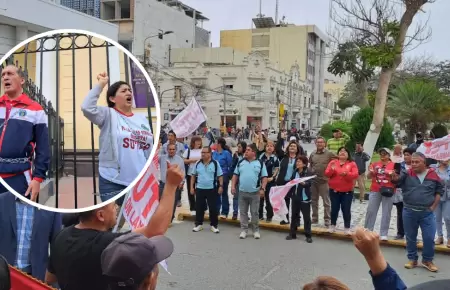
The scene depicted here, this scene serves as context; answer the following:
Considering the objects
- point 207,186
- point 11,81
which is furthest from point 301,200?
point 11,81

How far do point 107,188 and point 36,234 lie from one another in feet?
5.18

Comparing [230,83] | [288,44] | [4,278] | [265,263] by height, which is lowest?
[265,263]

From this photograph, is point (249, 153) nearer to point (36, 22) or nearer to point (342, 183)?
point (342, 183)

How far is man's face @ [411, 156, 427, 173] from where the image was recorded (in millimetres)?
6098

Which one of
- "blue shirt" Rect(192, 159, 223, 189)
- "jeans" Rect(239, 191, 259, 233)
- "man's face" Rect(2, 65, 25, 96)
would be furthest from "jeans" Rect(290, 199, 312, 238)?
"man's face" Rect(2, 65, 25, 96)

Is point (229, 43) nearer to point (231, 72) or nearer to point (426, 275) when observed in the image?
point (231, 72)

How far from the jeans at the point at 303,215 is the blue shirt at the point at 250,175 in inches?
26.6

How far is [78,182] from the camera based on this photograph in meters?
1.70

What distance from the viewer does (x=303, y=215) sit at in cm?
769

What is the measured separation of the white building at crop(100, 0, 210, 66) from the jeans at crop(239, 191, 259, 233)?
102 feet

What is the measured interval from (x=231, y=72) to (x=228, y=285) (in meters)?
47.4

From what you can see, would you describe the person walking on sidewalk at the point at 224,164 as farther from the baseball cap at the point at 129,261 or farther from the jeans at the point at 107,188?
the jeans at the point at 107,188

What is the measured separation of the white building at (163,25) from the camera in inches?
1817

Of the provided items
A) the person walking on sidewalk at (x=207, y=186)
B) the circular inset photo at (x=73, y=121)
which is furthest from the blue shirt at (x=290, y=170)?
the circular inset photo at (x=73, y=121)
